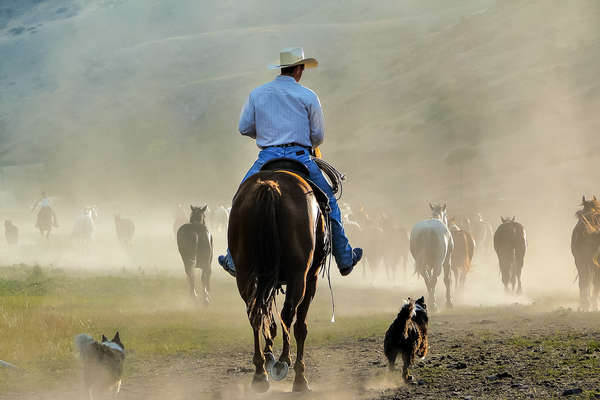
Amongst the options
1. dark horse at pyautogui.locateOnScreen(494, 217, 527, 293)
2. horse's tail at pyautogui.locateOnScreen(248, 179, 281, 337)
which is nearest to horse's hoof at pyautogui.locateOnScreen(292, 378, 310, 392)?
horse's tail at pyautogui.locateOnScreen(248, 179, 281, 337)

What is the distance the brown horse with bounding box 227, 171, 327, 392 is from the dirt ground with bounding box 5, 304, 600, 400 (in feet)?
3.28

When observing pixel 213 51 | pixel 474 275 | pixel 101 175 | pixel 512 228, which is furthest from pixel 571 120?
pixel 213 51

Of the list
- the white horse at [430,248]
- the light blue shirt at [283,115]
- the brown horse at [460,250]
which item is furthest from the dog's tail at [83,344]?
the brown horse at [460,250]

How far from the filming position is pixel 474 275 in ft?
117

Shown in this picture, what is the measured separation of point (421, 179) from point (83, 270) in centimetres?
4666

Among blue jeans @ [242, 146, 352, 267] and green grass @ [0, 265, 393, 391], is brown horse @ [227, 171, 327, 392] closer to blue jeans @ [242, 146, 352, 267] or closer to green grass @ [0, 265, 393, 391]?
blue jeans @ [242, 146, 352, 267]

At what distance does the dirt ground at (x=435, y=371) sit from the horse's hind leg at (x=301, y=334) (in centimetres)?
19

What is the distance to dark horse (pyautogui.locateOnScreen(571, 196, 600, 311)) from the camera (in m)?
19.4

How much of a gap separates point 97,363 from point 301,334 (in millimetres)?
2321

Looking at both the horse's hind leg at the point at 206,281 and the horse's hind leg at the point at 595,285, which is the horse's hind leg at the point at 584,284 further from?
the horse's hind leg at the point at 206,281

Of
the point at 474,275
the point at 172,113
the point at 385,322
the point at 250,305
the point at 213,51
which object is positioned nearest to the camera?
the point at 250,305

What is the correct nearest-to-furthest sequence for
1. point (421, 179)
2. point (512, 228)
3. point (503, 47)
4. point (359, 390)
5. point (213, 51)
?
point (359, 390) < point (512, 228) < point (421, 179) < point (503, 47) < point (213, 51)

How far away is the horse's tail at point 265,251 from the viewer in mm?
8664

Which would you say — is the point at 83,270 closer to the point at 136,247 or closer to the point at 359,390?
the point at 136,247
